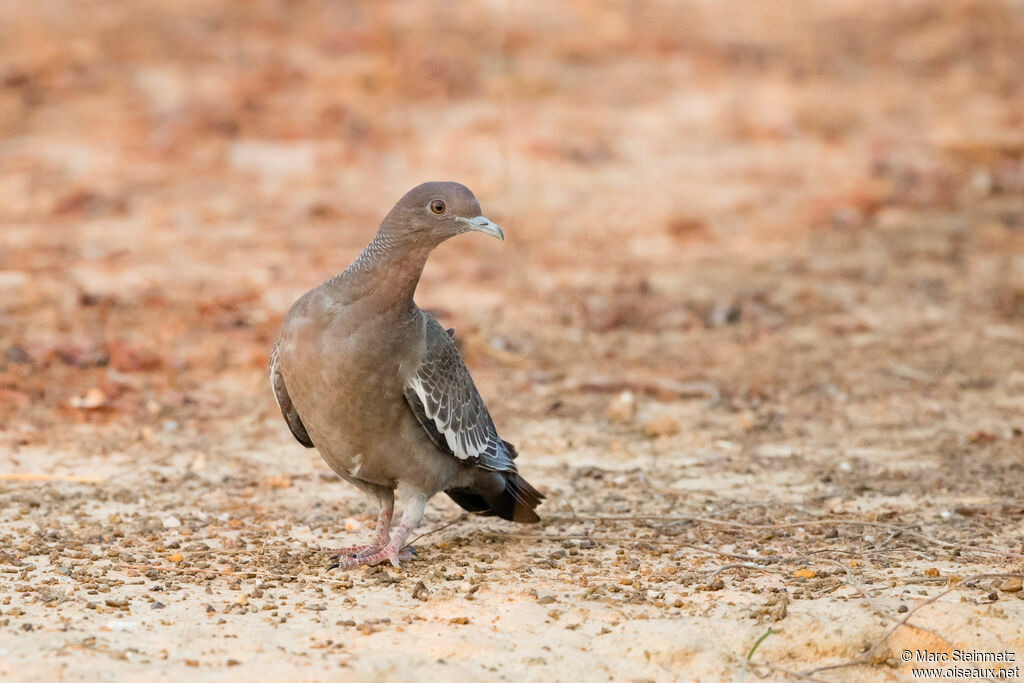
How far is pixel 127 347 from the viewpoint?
23.4ft

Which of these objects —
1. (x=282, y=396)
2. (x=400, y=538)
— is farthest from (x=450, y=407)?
(x=282, y=396)

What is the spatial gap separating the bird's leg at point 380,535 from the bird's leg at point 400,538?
0.02m

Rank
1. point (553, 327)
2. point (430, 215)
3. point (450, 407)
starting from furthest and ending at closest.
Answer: point (553, 327) → point (450, 407) → point (430, 215)

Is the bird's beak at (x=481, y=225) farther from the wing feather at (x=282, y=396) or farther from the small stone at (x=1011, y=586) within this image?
the small stone at (x=1011, y=586)

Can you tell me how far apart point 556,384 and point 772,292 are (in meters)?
2.20

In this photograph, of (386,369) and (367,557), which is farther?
(367,557)

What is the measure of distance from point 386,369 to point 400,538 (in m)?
0.64

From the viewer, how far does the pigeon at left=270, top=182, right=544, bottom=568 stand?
4.34 meters

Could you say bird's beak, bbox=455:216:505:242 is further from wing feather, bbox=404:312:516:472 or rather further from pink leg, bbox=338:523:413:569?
pink leg, bbox=338:523:413:569

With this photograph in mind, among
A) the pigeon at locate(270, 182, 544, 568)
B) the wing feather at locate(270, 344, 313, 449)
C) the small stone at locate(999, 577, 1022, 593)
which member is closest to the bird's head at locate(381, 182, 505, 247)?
the pigeon at locate(270, 182, 544, 568)

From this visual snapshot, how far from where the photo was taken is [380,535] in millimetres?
4730

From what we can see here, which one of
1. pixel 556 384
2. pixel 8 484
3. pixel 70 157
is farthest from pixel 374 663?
pixel 70 157

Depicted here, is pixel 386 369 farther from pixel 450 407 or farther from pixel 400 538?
pixel 400 538

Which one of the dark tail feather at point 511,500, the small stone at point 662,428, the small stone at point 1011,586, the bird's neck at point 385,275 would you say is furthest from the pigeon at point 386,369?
the small stone at point 662,428
